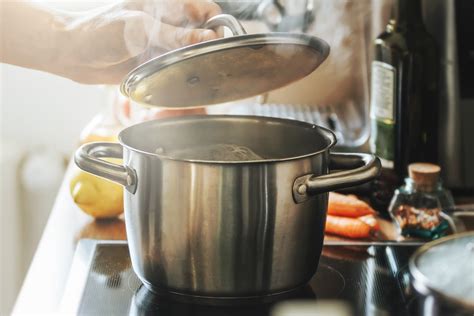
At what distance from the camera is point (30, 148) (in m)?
1.82

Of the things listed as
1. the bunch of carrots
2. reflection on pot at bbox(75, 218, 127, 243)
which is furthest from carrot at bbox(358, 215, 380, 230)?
reflection on pot at bbox(75, 218, 127, 243)

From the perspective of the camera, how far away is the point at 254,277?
0.73m

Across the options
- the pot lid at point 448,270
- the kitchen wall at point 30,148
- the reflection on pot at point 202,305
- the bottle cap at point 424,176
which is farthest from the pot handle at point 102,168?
the kitchen wall at point 30,148

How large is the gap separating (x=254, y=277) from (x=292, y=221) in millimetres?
64

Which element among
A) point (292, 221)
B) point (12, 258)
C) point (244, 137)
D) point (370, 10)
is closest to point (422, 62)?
point (370, 10)

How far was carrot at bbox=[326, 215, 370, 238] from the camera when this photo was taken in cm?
94

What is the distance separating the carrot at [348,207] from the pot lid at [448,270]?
12.3 inches

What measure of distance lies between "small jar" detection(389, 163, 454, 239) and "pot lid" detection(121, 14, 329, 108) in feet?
0.70

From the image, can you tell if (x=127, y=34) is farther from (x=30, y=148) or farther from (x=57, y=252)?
(x=30, y=148)

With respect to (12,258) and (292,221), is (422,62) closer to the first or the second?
(292,221)

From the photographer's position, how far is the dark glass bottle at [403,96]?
39.8 inches

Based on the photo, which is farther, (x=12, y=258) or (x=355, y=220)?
(x=12, y=258)

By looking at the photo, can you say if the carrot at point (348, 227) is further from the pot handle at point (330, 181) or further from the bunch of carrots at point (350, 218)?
the pot handle at point (330, 181)

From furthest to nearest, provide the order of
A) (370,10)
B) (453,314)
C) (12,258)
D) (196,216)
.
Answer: (12,258) < (370,10) < (196,216) < (453,314)
